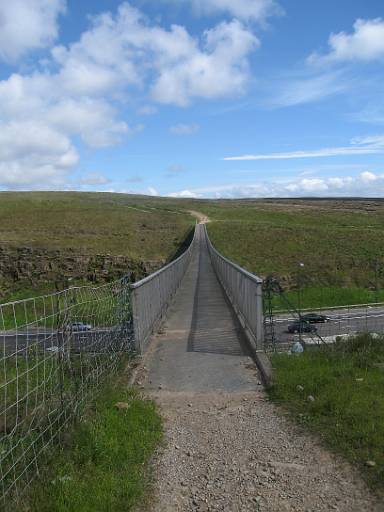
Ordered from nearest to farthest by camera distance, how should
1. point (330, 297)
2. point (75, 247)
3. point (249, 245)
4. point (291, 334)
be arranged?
1. point (291, 334)
2. point (330, 297)
3. point (75, 247)
4. point (249, 245)

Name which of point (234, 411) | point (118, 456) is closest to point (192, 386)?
point (234, 411)

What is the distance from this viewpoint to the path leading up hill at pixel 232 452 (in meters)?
3.87

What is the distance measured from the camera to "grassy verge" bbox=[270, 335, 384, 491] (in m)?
4.48

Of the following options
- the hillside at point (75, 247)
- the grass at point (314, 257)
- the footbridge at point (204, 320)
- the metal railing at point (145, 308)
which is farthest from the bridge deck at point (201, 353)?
the grass at point (314, 257)

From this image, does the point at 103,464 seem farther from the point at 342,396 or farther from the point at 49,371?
the point at 342,396

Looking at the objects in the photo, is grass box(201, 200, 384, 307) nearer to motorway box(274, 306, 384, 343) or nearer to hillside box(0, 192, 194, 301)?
motorway box(274, 306, 384, 343)

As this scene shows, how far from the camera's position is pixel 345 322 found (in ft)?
104

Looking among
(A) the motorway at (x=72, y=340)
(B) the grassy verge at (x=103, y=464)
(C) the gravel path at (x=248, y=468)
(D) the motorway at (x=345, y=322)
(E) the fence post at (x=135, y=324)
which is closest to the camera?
(B) the grassy verge at (x=103, y=464)

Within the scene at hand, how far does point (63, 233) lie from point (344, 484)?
194ft

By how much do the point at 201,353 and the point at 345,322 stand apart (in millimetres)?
24862

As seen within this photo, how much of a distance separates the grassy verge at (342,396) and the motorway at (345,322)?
18.9 m

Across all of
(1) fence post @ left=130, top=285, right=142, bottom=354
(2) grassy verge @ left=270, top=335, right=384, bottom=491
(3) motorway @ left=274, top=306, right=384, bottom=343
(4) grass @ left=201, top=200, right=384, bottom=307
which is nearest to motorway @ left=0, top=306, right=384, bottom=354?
(3) motorway @ left=274, top=306, right=384, bottom=343

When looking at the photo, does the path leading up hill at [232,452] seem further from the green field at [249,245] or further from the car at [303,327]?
the green field at [249,245]

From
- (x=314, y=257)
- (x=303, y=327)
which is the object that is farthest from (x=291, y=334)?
(x=314, y=257)
